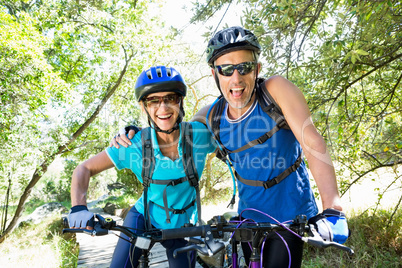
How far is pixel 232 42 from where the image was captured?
2617 millimetres

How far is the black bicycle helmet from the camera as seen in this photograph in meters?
2.62

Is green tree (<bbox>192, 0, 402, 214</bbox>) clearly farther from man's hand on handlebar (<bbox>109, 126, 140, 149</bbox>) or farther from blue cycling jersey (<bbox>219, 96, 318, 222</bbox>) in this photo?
man's hand on handlebar (<bbox>109, 126, 140, 149</bbox>)

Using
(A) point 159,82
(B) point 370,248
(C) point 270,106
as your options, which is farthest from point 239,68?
(B) point 370,248

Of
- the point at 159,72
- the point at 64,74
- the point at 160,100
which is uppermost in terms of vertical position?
the point at 64,74

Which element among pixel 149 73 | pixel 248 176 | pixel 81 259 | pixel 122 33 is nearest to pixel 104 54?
pixel 122 33

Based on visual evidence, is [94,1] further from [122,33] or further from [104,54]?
[104,54]

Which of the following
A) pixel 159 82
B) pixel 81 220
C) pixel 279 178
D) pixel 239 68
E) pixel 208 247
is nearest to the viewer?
pixel 208 247

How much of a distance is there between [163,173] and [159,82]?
96cm

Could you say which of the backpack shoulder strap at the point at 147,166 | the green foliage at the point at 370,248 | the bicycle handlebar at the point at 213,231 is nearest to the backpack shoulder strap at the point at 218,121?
the backpack shoulder strap at the point at 147,166

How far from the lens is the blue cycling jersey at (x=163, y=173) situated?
9.18ft

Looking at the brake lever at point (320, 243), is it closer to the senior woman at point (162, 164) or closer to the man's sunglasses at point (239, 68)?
the senior woman at point (162, 164)

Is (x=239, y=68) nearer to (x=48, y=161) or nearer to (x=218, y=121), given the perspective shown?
(x=218, y=121)

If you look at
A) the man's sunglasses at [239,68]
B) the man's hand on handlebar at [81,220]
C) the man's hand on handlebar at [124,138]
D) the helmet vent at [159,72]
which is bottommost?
the man's hand on handlebar at [81,220]

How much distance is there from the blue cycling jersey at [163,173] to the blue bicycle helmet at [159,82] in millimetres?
474
